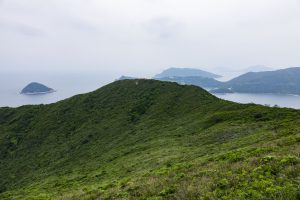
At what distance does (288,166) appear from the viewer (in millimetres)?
16172

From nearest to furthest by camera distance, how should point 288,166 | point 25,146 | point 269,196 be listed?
point 269,196 < point 288,166 < point 25,146

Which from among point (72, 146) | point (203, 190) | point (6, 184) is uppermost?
point (203, 190)

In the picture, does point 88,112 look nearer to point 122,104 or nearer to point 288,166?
point 122,104

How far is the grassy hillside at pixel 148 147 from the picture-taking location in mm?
16609

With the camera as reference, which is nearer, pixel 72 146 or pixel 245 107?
pixel 245 107

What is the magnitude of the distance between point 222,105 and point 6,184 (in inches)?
1651

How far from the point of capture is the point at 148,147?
44.2m

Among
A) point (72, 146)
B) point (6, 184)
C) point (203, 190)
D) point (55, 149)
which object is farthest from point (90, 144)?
point (203, 190)

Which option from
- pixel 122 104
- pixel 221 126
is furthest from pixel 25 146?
pixel 221 126

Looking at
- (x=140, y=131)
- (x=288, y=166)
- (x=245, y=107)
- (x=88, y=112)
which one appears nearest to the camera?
(x=288, y=166)

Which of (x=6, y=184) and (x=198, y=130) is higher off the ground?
(x=198, y=130)

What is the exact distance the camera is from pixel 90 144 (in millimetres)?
59094

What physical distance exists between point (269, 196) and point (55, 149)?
5479 cm

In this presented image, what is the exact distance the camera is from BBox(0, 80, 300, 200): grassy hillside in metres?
16.6
